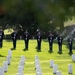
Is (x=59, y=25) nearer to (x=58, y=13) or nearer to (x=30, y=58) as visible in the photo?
(x=58, y=13)

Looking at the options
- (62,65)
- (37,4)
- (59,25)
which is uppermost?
(37,4)

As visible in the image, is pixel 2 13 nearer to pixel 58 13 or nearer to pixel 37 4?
pixel 37 4

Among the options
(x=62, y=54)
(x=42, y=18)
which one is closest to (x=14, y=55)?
(x=62, y=54)

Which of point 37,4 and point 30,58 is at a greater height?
point 37,4

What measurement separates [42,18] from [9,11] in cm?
28

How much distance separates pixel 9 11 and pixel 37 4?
0.24 meters

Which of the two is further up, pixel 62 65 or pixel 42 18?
pixel 42 18

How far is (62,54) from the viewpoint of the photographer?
72.4 feet

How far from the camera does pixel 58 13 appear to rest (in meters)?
2.55

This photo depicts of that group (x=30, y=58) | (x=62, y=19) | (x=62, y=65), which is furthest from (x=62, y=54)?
(x=62, y=19)

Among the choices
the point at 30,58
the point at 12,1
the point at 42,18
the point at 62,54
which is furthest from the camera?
the point at 62,54

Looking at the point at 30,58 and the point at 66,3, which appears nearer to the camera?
the point at 66,3

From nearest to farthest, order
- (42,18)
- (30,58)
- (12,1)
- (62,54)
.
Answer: (12,1) → (42,18) → (30,58) → (62,54)

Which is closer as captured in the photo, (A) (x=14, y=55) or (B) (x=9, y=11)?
(B) (x=9, y=11)
